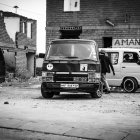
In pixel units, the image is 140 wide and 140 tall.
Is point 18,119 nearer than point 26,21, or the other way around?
point 18,119

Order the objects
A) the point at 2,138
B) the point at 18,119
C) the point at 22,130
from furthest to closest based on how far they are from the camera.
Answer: the point at 18,119 → the point at 22,130 → the point at 2,138

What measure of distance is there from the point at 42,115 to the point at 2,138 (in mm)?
2592

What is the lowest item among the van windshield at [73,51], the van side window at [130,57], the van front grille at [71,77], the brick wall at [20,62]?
the brick wall at [20,62]

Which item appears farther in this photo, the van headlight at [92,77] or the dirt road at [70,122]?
the van headlight at [92,77]

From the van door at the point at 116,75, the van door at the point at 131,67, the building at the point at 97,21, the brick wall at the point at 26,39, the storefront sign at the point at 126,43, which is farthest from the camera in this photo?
the brick wall at the point at 26,39

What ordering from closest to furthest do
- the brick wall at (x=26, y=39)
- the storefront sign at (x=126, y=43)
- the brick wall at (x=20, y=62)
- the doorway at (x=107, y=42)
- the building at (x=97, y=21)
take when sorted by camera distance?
the storefront sign at (x=126, y=43) < the building at (x=97, y=21) < the doorway at (x=107, y=42) < the brick wall at (x=20, y=62) < the brick wall at (x=26, y=39)

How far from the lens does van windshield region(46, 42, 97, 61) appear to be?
44.4 feet

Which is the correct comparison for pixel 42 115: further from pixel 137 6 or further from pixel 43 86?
pixel 137 6

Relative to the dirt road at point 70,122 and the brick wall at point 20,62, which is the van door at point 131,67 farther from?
the brick wall at point 20,62

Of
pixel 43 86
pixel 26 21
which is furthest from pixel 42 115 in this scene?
pixel 26 21

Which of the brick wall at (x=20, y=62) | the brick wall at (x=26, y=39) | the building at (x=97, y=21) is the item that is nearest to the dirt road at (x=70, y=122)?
the building at (x=97, y=21)

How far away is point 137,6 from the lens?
23.7 m

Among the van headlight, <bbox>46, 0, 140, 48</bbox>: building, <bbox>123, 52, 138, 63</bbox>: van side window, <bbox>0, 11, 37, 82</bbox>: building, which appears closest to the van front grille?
the van headlight

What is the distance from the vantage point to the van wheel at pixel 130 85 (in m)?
16.7
